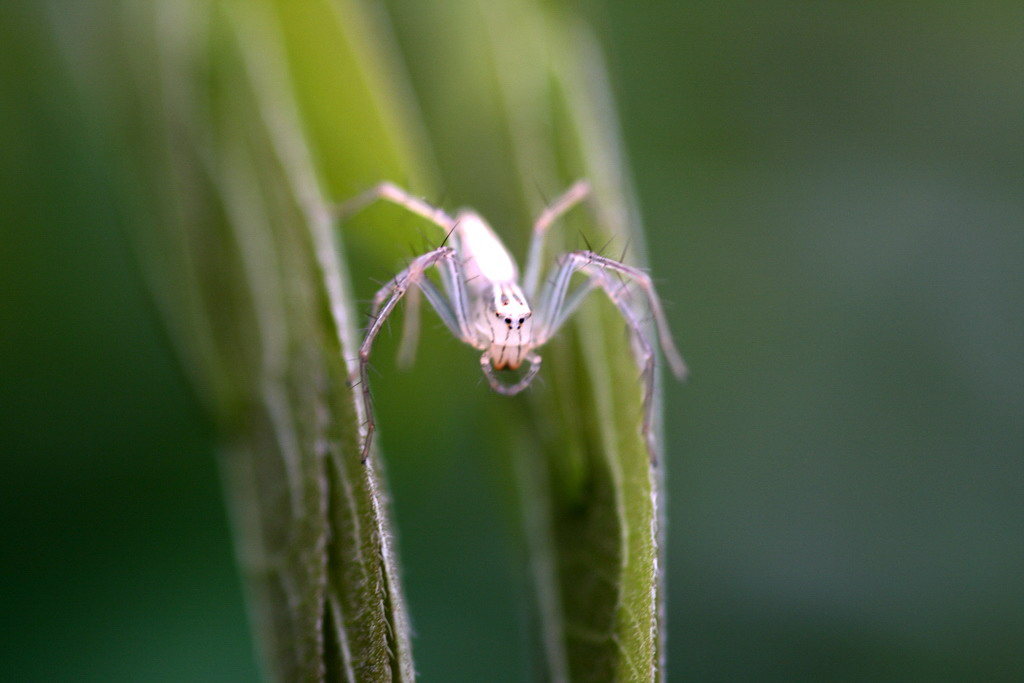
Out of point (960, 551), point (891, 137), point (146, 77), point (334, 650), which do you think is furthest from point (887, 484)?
point (146, 77)

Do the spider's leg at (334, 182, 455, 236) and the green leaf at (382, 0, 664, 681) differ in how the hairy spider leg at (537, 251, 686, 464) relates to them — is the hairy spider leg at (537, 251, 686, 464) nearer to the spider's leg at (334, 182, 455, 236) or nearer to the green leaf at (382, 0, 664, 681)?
the green leaf at (382, 0, 664, 681)

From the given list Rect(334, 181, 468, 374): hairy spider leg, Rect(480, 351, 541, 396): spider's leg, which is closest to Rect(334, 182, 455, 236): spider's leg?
Rect(334, 181, 468, 374): hairy spider leg

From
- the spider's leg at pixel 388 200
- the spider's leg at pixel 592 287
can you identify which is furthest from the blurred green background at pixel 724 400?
the spider's leg at pixel 388 200

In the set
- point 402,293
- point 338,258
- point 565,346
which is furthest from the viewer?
point 402,293

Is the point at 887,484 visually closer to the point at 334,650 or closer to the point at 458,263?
the point at 458,263

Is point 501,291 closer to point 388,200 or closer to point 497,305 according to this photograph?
point 497,305

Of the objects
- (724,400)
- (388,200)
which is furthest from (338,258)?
(724,400)
